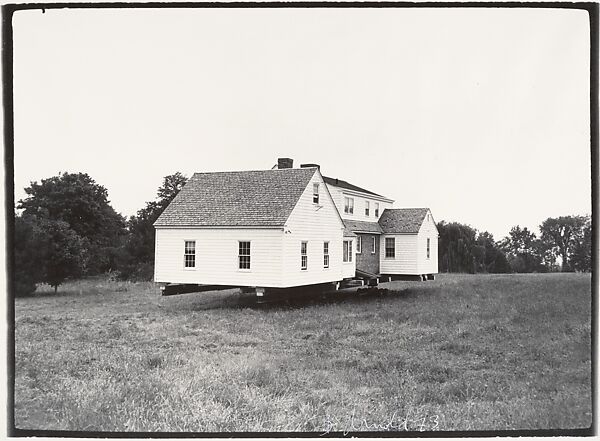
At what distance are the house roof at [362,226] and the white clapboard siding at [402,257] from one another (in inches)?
27.7

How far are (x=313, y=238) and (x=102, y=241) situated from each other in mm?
7207

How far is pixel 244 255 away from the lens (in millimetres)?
17453

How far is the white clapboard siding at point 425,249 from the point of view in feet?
84.9

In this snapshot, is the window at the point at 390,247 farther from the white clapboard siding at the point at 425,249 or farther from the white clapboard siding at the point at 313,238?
the white clapboard siding at the point at 313,238

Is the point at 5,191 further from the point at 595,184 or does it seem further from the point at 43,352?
the point at 595,184

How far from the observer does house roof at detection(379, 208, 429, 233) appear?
1022 inches

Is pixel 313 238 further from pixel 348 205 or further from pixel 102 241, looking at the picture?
pixel 102 241

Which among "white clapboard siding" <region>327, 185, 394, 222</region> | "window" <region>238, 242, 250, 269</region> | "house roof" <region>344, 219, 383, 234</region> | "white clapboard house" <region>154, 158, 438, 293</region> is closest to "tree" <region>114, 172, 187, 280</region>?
"white clapboard house" <region>154, 158, 438, 293</region>

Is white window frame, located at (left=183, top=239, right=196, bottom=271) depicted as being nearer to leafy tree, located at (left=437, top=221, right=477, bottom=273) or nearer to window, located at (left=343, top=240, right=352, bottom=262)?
window, located at (left=343, top=240, right=352, bottom=262)

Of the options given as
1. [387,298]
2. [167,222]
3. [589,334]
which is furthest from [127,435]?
[387,298]

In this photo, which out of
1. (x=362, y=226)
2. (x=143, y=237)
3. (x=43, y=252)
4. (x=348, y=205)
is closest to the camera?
(x=43, y=252)

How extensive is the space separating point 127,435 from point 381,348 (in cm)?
545

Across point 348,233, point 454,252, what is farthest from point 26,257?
point 454,252
